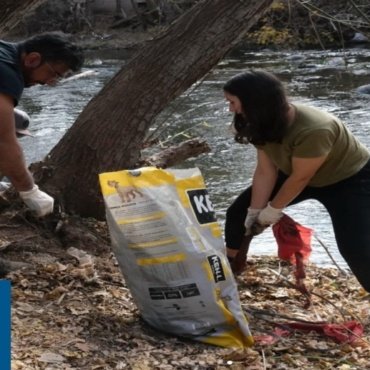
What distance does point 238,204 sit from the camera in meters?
4.16

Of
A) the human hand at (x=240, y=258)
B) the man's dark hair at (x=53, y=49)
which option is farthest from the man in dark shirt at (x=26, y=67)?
the human hand at (x=240, y=258)

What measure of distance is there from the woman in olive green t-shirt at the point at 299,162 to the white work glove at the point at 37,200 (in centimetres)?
99

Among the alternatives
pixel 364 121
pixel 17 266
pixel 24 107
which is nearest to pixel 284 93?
pixel 17 266

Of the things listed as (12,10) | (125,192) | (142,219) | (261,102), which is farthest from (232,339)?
(12,10)

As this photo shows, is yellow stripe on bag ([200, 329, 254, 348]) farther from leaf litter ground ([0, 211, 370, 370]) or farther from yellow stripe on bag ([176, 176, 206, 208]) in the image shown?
yellow stripe on bag ([176, 176, 206, 208])

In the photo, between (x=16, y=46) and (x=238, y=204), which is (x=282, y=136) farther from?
(x=16, y=46)

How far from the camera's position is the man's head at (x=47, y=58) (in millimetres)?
3400

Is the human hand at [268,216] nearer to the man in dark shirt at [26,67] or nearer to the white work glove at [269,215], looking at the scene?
the white work glove at [269,215]

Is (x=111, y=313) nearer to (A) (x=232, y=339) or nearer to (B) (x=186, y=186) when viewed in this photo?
(A) (x=232, y=339)

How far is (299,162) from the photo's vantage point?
139 inches

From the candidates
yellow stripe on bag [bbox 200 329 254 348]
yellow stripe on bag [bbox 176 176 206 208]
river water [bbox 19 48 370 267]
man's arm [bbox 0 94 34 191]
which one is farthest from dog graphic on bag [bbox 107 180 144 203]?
river water [bbox 19 48 370 267]

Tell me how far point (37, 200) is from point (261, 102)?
120 cm

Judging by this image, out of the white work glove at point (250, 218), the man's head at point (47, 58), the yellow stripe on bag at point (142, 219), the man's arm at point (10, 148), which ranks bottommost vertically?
the white work glove at point (250, 218)

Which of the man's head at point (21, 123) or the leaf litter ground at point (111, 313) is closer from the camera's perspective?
the leaf litter ground at point (111, 313)
